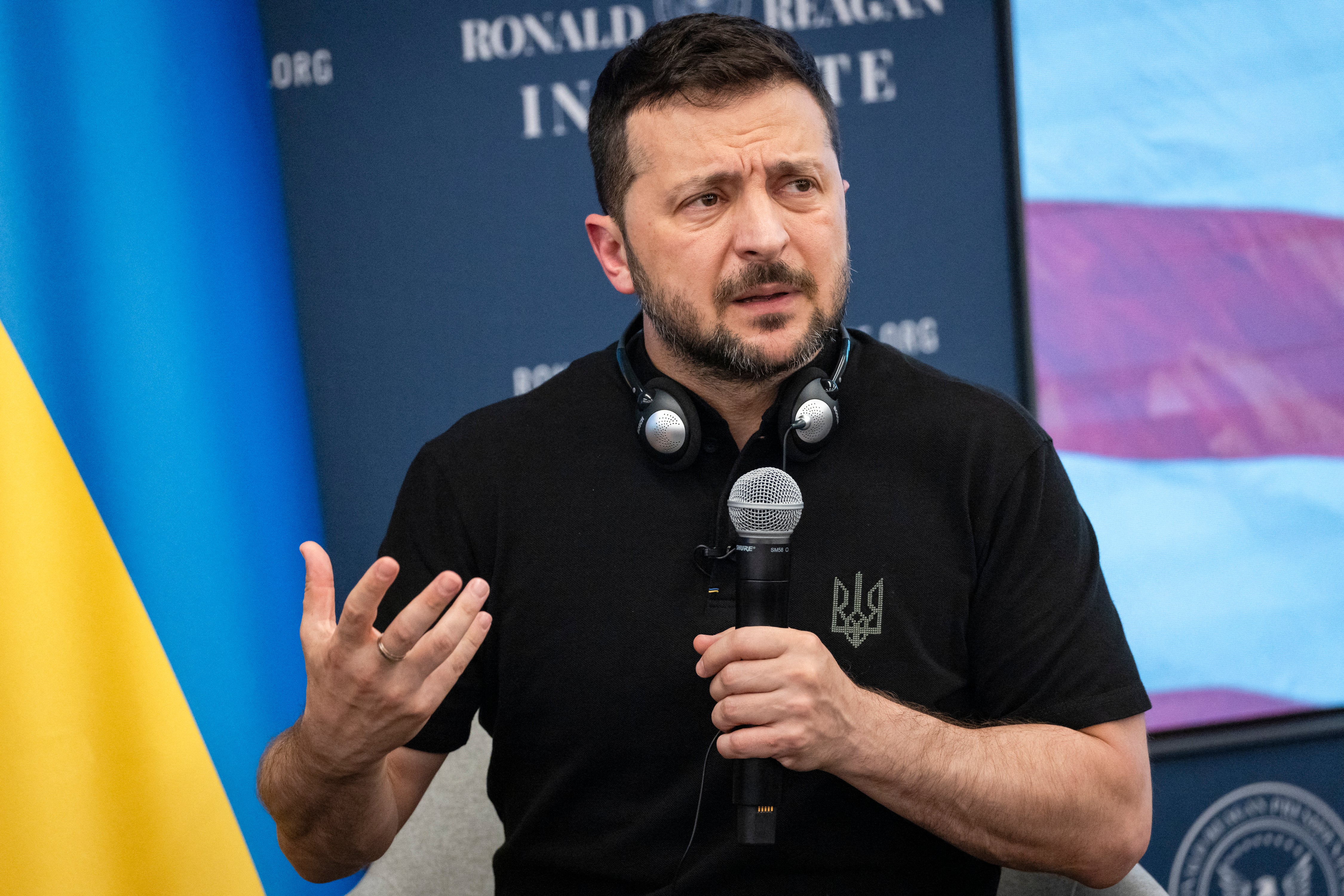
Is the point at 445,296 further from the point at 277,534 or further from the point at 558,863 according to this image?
the point at 558,863

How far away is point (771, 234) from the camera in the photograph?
1.33m

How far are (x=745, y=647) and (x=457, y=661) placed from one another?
300mm

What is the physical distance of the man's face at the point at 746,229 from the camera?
4.48 feet

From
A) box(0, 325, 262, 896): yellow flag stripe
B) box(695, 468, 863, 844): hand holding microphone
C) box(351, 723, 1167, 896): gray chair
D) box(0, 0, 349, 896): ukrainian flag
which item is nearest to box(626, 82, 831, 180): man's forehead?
box(695, 468, 863, 844): hand holding microphone

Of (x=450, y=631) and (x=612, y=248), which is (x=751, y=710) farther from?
(x=612, y=248)

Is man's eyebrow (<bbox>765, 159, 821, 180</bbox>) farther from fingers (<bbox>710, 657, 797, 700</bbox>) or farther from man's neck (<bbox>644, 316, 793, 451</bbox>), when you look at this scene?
fingers (<bbox>710, 657, 797, 700</bbox>)

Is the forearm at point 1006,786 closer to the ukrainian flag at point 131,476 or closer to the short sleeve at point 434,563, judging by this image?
the short sleeve at point 434,563

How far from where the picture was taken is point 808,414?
1.34 meters

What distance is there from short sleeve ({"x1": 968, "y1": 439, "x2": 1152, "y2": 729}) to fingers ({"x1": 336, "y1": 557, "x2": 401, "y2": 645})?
79 centimetres

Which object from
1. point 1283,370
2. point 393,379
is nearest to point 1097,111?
point 1283,370

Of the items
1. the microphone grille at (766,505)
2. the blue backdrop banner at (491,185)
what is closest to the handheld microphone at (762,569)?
the microphone grille at (766,505)

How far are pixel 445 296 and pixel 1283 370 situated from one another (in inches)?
73.7

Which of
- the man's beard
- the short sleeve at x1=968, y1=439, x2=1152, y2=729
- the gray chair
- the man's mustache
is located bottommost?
the gray chair

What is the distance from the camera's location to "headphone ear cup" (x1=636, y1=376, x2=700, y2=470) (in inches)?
53.6
